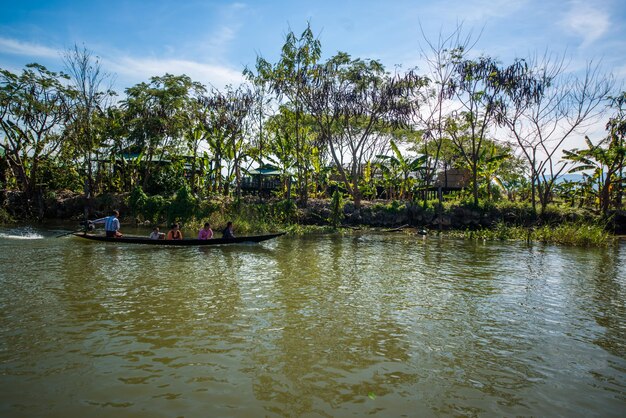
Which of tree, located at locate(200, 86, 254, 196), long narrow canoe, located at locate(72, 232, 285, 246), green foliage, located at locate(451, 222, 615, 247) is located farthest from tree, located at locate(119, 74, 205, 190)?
green foliage, located at locate(451, 222, 615, 247)

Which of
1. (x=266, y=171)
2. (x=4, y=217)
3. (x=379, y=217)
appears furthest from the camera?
(x=266, y=171)

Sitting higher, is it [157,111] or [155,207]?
[157,111]

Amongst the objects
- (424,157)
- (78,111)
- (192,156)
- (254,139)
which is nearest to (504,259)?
(424,157)

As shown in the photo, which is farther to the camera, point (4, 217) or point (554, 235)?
point (4, 217)

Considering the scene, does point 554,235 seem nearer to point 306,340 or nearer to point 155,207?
point 306,340

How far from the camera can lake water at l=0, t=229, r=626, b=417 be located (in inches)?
162

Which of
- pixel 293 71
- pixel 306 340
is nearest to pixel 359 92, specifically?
pixel 293 71

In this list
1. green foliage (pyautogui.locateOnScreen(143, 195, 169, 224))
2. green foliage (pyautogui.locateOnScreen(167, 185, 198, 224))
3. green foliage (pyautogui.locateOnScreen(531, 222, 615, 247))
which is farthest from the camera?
green foliage (pyautogui.locateOnScreen(143, 195, 169, 224))

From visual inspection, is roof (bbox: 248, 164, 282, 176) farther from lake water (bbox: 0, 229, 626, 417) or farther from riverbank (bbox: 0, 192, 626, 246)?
lake water (bbox: 0, 229, 626, 417)

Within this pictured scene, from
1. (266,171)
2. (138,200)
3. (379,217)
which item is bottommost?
(379,217)

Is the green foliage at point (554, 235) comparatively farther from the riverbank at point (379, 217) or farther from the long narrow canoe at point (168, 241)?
the long narrow canoe at point (168, 241)

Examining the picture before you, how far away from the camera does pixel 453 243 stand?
17.2m

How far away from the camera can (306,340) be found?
5.73 meters

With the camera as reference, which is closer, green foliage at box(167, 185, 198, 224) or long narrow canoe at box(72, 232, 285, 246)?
long narrow canoe at box(72, 232, 285, 246)
